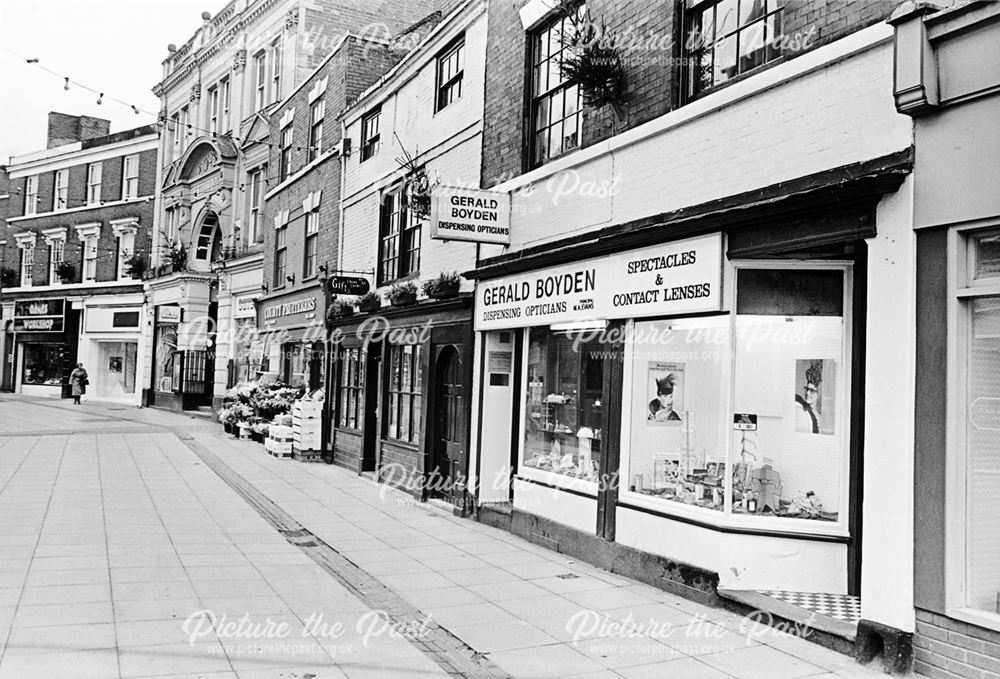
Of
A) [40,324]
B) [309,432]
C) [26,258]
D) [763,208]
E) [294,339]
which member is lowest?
[309,432]

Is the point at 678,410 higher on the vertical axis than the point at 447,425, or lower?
higher

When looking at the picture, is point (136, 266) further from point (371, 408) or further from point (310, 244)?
point (371, 408)

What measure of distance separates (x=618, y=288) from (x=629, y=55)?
7.97 feet

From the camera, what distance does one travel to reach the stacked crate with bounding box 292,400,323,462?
1700 cm

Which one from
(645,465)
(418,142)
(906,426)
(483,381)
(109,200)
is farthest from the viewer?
(109,200)

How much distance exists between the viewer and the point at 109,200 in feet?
115

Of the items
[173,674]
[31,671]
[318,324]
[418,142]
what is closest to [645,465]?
[173,674]

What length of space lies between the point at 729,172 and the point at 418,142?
25.3ft

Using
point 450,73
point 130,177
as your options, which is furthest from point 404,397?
point 130,177

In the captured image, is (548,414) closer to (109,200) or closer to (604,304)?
(604,304)

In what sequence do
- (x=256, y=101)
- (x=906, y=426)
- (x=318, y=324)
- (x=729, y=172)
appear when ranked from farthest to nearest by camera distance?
(x=256, y=101), (x=318, y=324), (x=729, y=172), (x=906, y=426)

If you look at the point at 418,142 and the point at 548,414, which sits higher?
the point at 418,142

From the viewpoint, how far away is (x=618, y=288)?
26.2ft

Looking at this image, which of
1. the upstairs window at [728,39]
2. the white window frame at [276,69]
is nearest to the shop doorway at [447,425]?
the upstairs window at [728,39]
